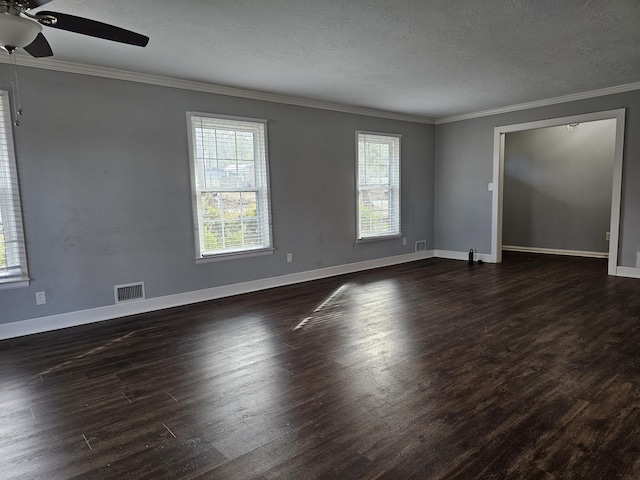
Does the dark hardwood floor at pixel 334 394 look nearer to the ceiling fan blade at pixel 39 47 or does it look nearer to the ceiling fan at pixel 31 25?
the ceiling fan at pixel 31 25

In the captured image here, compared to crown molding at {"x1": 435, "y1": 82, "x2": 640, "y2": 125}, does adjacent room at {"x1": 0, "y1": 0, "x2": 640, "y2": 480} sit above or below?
below

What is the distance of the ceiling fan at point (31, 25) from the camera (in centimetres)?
198

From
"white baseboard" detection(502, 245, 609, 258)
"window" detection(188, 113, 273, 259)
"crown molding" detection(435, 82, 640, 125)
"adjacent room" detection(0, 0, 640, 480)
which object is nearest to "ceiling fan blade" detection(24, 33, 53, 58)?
"adjacent room" detection(0, 0, 640, 480)

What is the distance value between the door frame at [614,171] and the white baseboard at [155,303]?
7.74ft

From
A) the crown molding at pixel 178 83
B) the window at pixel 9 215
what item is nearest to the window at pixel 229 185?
the crown molding at pixel 178 83

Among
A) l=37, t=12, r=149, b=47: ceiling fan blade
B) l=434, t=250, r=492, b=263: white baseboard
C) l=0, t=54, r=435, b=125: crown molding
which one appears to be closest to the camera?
l=37, t=12, r=149, b=47: ceiling fan blade

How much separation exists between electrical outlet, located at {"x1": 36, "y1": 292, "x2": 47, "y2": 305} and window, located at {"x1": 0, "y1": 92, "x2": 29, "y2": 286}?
0.19 metres

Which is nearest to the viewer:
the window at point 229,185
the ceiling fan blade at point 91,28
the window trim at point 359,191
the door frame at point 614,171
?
the ceiling fan blade at point 91,28

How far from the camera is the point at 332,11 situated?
2.84 metres

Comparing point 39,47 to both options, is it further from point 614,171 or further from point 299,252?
point 614,171

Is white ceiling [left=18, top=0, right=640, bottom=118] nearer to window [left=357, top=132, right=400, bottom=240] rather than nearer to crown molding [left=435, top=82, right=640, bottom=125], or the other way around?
crown molding [left=435, top=82, right=640, bottom=125]

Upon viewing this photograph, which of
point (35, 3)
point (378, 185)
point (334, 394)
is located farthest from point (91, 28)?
point (378, 185)

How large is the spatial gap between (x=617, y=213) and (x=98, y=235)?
6625 millimetres

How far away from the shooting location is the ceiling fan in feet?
6.50
